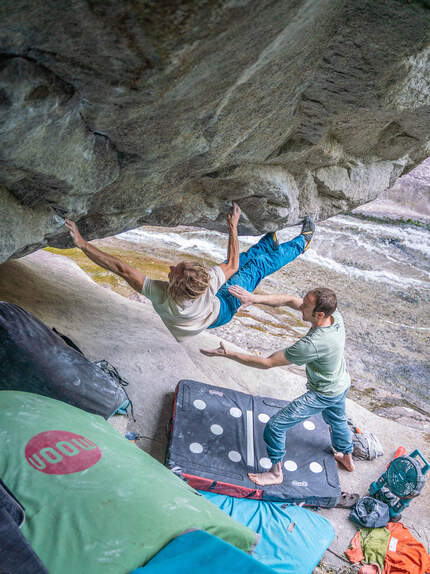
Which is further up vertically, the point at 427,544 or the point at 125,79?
the point at 125,79

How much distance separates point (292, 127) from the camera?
11.7 feet

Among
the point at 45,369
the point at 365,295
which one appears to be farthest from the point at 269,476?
the point at 365,295

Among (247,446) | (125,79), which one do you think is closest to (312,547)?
(247,446)

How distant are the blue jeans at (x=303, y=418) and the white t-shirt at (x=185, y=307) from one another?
116cm

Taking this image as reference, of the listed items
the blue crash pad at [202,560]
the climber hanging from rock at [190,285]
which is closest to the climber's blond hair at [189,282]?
Answer: the climber hanging from rock at [190,285]

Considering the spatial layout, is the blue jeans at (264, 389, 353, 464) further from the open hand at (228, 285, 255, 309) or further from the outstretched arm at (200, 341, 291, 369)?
the open hand at (228, 285, 255, 309)

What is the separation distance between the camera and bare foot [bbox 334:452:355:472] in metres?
4.67

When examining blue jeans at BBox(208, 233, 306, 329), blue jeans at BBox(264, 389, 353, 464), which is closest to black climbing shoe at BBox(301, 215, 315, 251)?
blue jeans at BBox(208, 233, 306, 329)

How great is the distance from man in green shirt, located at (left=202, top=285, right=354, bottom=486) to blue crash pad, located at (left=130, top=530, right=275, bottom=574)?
180cm

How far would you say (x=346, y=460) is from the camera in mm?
4688

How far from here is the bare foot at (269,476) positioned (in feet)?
13.6

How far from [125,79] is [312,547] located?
13.2ft

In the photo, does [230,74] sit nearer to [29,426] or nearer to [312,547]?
[29,426]

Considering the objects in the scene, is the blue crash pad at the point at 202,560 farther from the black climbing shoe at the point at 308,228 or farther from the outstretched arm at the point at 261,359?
the black climbing shoe at the point at 308,228
